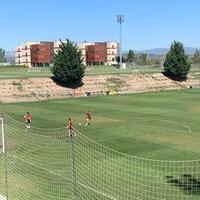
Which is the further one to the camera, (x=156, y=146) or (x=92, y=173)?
(x=156, y=146)

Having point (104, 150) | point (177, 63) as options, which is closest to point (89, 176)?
point (104, 150)

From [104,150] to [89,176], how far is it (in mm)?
6601

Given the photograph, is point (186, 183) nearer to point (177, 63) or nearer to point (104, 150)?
point (104, 150)

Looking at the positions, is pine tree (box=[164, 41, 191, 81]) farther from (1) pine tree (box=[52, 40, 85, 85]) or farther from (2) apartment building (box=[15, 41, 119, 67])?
(2) apartment building (box=[15, 41, 119, 67])

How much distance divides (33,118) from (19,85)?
3198cm

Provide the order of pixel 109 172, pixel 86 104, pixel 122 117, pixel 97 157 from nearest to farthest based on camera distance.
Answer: pixel 109 172, pixel 97 157, pixel 122 117, pixel 86 104

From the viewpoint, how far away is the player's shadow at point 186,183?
21859 millimetres

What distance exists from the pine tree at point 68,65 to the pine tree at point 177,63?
21119 mm

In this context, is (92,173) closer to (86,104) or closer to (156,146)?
(156,146)

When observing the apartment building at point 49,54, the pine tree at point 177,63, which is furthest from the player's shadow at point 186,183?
the apartment building at point 49,54

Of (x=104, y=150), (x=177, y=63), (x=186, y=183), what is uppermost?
(x=177, y=63)

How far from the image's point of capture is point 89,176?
2498 cm

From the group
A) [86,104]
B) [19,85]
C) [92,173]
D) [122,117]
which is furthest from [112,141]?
[19,85]

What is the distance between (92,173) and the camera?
25.7 m
